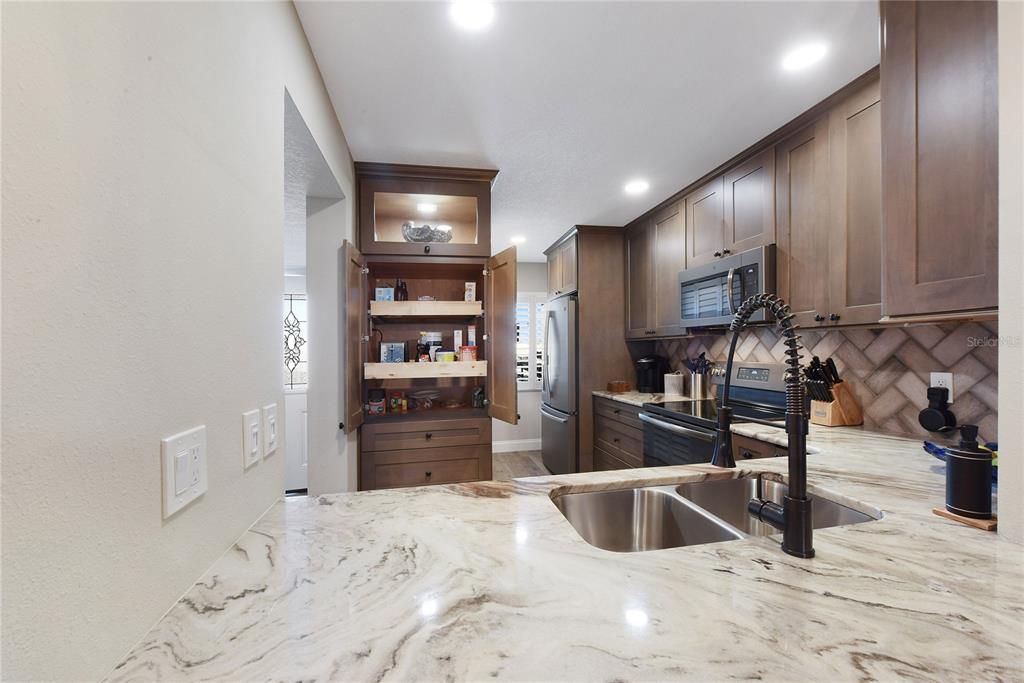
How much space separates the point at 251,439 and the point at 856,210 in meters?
2.39

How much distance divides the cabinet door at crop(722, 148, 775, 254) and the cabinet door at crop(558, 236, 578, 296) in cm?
157

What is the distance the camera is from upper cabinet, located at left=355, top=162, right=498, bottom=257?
2602mm

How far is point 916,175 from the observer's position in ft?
3.69

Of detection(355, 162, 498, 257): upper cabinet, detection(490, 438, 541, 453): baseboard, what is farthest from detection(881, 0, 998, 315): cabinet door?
detection(490, 438, 541, 453): baseboard

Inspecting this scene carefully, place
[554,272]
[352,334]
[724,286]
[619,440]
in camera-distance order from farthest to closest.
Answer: [554,272] → [619,440] → [724,286] → [352,334]

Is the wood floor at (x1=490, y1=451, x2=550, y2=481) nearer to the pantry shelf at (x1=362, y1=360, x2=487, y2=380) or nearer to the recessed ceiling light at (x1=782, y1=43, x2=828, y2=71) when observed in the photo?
the pantry shelf at (x1=362, y1=360, x2=487, y2=380)

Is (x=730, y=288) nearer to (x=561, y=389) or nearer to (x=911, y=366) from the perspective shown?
(x=911, y=366)

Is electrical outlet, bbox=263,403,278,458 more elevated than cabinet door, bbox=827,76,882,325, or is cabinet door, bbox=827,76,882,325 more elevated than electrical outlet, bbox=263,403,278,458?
cabinet door, bbox=827,76,882,325

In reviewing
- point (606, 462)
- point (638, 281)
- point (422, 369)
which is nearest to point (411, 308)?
point (422, 369)

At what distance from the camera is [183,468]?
69 cm

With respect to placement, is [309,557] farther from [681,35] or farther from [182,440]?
[681,35]

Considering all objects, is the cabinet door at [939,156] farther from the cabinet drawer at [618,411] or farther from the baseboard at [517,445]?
the baseboard at [517,445]

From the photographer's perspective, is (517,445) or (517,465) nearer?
(517,465)

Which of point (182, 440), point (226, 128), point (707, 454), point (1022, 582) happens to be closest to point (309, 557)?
point (182, 440)
